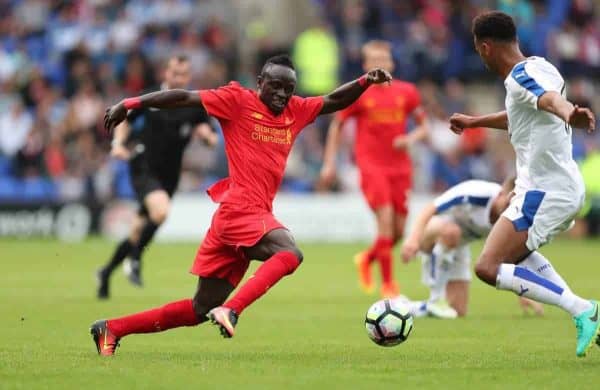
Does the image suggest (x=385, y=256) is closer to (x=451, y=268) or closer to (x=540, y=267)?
(x=451, y=268)

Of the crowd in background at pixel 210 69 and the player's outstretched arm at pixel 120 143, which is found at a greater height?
the player's outstretched arm at pixel 120 143

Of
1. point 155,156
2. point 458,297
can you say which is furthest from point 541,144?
point 155,156

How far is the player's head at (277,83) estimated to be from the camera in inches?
344

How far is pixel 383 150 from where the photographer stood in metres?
15.1

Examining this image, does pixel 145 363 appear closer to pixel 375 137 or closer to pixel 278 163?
pixel 278 163

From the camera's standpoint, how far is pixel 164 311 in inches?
344

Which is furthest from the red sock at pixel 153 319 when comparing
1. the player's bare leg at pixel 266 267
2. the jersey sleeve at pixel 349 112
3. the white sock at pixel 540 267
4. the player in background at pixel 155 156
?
the jersey sleeve at pixel 349 112

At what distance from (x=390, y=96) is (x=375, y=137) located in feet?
1.73

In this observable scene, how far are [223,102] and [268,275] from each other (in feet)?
4.10

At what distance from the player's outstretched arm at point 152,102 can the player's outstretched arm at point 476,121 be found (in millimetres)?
1826

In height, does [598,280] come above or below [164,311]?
below

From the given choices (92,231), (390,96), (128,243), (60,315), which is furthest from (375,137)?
(92,231)

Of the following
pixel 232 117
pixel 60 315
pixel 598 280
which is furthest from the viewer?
pixel 598 280

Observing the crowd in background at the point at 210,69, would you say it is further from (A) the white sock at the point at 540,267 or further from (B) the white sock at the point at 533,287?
(B) the white sock at the point at 533,287
